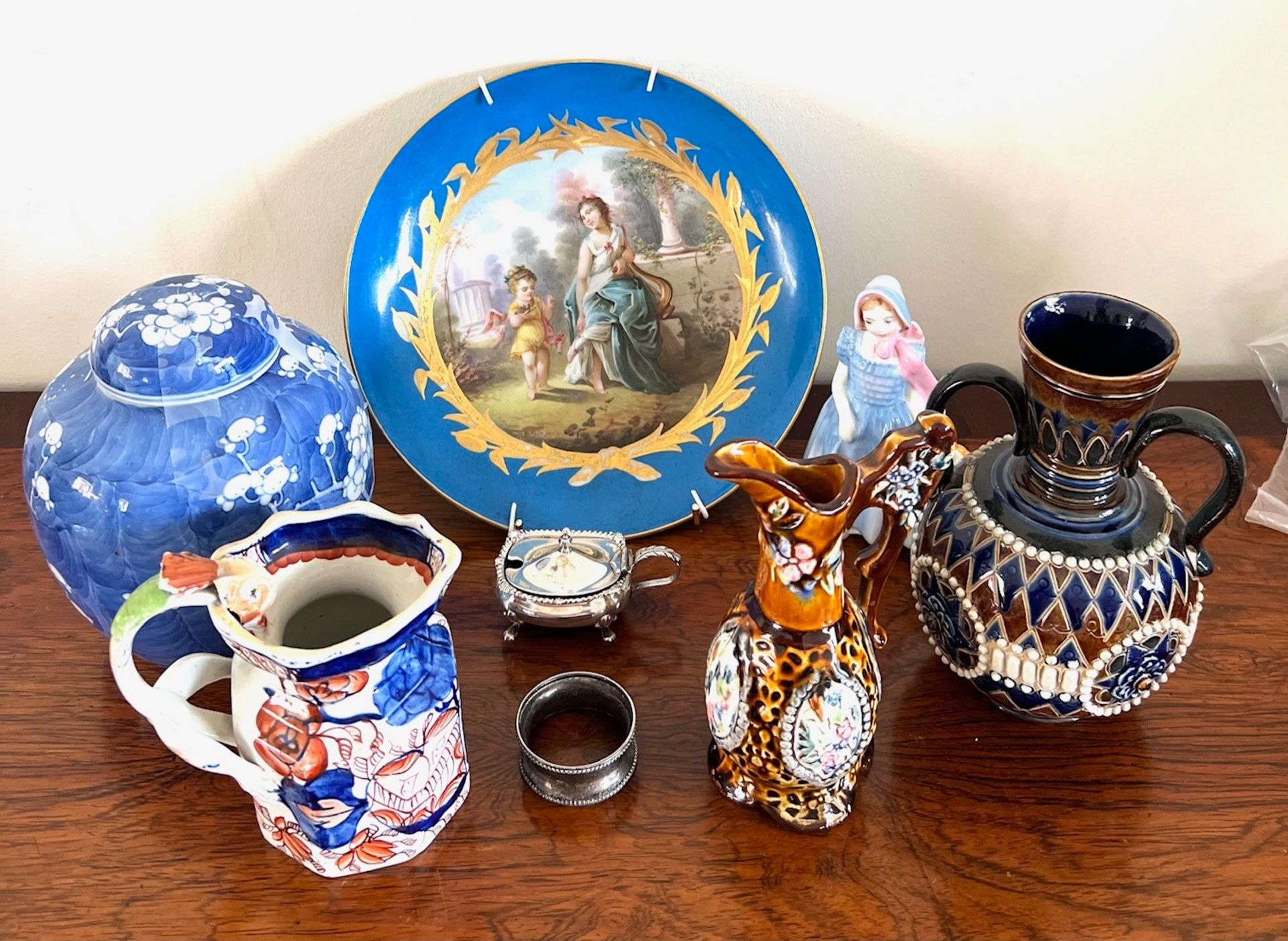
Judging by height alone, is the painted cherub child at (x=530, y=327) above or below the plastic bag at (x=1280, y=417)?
above

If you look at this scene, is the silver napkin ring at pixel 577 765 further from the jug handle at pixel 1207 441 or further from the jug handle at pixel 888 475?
the jug handle at pixel 1207 441

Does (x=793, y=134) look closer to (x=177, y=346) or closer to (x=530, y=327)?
(x=530, y=327)

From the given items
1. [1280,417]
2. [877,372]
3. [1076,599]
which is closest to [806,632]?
[1076,599]

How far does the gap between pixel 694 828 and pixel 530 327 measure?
A: 47cm

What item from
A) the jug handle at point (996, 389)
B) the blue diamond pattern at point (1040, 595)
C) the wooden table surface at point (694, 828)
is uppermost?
the jug handle at point (996, 389)

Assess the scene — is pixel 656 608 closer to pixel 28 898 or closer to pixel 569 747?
pixel 569 747

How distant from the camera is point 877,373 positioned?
0.92m

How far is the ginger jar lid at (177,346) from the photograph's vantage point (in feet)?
2.41

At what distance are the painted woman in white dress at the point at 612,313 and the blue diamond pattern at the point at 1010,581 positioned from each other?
369 mm

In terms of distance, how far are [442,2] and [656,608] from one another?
573 mm

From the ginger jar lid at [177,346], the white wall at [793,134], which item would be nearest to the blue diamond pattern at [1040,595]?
the white wall at [793,134]

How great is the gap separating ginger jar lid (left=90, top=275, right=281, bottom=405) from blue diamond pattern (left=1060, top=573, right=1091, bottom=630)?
595 mm

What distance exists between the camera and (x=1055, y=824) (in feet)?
2.51

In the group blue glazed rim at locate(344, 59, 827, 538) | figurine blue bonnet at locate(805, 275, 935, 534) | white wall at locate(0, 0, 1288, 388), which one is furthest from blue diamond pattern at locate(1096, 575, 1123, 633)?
white wall at locate(0, 0, 1288, 388)
